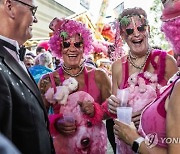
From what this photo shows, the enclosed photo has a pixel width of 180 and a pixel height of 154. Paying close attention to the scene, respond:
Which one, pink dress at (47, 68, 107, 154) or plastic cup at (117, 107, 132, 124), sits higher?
plastic cup at (117, 107, 132, 124)

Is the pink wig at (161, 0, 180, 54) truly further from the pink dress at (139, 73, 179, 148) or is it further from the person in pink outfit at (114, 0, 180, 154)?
the pink dress at (139, 73, 179, 148)

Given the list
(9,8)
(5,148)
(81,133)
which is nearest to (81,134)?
(81,133)

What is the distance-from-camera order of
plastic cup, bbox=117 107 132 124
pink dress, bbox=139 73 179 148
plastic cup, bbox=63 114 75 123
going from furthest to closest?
plastic cup, bbox=63 114 75 123 < plastic cup, bbox=117 107 132 124 < pink dress, bbox=139 73 179 148

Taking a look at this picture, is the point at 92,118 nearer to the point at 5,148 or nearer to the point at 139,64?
the point at 139,64

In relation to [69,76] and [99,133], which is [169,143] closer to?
[99,133]

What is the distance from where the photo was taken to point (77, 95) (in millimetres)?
2525

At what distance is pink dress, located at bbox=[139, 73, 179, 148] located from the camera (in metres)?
1.35

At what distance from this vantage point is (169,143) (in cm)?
124

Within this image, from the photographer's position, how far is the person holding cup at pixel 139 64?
248 centimetres

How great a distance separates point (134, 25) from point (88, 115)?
3.26 ft

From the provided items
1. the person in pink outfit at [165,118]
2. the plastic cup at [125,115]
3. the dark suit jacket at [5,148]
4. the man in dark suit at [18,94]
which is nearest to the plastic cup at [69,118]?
the plastic cup at [125,115]

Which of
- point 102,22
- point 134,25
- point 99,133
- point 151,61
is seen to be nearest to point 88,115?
point 99,133

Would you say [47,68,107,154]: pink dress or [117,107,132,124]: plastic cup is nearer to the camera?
[117,107,132,124]: plastic cup

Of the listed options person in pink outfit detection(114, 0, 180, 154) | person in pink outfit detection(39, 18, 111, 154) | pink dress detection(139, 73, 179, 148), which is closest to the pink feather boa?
person in pink outfit detection(39, 18, 111, 154)
